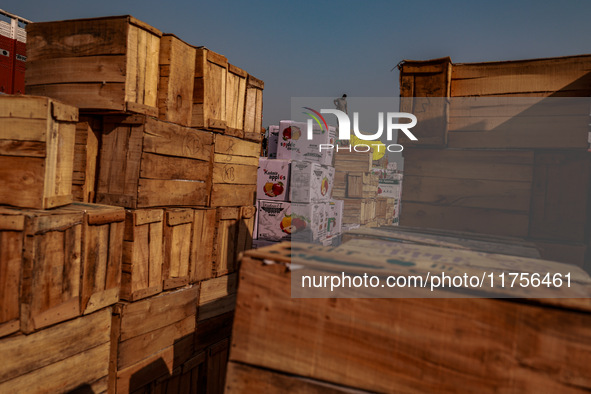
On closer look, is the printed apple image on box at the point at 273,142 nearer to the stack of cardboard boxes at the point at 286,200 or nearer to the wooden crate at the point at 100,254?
the stack of cardboard boxes at the point at 286,200

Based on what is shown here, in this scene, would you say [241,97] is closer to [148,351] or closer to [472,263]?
[148,351]

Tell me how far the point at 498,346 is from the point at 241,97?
398 cm

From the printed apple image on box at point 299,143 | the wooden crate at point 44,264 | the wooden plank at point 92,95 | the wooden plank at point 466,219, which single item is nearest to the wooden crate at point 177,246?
the wooden crate at point 44,264

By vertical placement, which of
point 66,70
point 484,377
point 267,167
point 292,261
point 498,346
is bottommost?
point 484,377

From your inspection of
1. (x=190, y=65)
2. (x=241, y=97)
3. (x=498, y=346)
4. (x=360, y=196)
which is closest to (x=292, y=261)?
(x=498, y=346)

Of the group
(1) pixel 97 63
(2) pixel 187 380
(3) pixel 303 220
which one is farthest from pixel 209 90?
(2) pixel 187 380

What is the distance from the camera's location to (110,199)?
11.3 ft

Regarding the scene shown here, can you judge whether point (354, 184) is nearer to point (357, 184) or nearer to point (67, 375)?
point (357, 184)

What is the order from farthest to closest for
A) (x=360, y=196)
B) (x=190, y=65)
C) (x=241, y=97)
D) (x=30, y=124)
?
(x=360, y=196) < (x=241, y=97) < (x=190, y=65) < (x=30, y=124)

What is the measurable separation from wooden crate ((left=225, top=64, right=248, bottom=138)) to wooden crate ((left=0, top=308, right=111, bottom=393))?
2.28 metres

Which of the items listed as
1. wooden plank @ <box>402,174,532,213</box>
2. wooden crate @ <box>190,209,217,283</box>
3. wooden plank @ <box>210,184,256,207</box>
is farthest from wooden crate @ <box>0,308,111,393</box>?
wooden plank @ <box>402,174,532,213</box>

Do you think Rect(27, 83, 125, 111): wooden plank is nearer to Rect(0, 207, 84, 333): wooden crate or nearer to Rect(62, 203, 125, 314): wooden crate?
Rect(62, 203, 125, 314): wooden crate

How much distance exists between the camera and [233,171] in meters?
4.50

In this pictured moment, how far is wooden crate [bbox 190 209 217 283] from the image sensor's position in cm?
403
